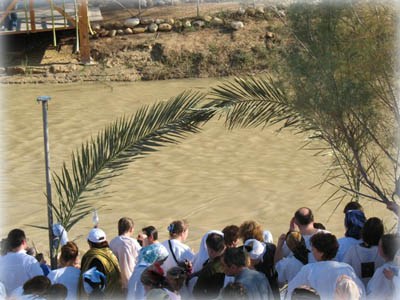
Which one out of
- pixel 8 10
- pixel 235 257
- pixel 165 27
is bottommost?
pixel 165 27

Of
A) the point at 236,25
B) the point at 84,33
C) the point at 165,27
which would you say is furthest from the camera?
the point at 165,27

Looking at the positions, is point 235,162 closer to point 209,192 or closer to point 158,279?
point 209,192

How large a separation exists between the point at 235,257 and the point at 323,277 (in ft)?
2.04

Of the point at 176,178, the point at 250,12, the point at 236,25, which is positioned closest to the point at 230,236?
the point at 176,178

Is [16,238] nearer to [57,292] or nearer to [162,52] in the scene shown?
[57,292]

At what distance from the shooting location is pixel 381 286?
6.20m

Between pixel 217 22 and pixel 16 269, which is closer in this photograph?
pixel 16 269

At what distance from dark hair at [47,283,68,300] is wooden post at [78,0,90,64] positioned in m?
18.6

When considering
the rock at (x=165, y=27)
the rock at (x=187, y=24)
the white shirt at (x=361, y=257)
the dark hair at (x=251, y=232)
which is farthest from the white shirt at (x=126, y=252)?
the rock at (x=165, y=27)

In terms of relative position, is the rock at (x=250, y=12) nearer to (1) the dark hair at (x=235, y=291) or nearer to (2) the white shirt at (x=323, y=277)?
(2) the white shirt at (x=323, y=277)

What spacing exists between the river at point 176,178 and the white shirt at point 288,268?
458 cm

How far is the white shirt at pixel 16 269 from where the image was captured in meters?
6.76

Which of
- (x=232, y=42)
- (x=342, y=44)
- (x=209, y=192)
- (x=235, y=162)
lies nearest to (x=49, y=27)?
(x=232, y=42)

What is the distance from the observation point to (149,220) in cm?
1322
